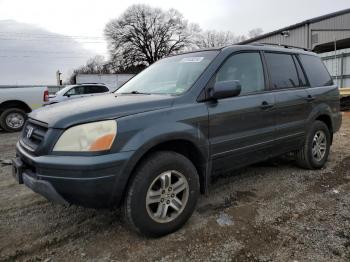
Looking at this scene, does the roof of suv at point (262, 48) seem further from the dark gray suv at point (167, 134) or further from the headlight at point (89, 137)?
the headlight at point (89, 137)

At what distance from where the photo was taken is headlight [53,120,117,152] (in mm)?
2592

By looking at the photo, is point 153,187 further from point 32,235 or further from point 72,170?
point 32,235

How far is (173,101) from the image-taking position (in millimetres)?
3084

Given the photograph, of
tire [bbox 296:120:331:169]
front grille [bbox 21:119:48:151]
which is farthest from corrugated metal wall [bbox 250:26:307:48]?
front grille [bbox 21:119:48:151]

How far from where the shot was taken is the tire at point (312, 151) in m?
4.75

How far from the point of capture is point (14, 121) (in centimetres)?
1041

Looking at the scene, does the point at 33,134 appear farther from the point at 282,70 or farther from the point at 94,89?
the point at 94,89

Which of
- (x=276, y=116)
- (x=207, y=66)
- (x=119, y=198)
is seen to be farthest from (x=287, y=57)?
(x=119, y=198)

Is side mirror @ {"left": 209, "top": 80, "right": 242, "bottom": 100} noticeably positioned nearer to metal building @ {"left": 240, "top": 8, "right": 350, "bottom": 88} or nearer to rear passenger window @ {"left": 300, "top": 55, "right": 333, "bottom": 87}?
rear passenger window @ {"left": 300, "top": 55, "right": 333, "bottom": 87}

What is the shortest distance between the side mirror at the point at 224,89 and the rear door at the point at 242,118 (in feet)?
0.39

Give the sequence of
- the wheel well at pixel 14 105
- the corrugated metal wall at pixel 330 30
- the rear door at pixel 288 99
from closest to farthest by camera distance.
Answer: the rear door at pixel 288 99
the wheel well at pixel 14 105
the corrugated metal wall at pixel 330 30

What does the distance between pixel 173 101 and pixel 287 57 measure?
2248 millimetres

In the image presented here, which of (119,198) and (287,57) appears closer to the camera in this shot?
(119,198)

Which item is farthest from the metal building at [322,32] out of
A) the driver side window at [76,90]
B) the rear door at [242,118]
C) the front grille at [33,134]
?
the front grille at [33,134]
